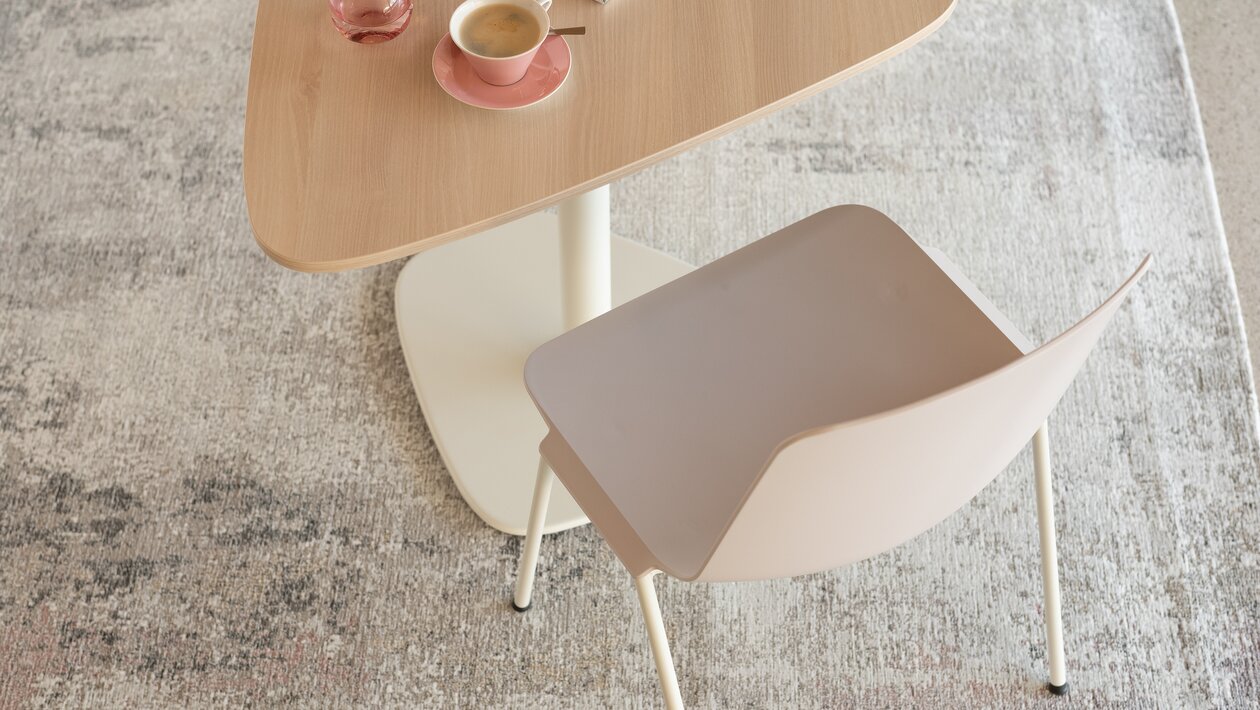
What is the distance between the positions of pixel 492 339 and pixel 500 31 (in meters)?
0.73

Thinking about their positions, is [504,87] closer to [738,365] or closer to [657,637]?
[738,365]

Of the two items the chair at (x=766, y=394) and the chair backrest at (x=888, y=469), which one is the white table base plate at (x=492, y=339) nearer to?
the chair at (x=766, y=394)

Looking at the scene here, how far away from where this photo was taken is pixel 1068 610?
58.9 inches

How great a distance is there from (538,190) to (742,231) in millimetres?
952

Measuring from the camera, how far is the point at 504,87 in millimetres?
1061

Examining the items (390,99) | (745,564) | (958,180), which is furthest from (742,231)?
(745,564)

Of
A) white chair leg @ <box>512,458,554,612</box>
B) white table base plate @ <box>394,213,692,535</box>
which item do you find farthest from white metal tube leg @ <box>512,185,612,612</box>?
white table base plate @ <box>394,213,692,535</box>

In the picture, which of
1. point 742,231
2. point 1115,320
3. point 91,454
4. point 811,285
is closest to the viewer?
point 811,285

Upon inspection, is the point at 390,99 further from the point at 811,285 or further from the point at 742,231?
the point at 742,231

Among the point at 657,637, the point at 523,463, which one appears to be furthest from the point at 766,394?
the point at 523,463

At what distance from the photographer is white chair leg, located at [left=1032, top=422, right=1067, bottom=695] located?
1215 millimetres

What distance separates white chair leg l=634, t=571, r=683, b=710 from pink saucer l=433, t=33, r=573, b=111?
1.60 ft

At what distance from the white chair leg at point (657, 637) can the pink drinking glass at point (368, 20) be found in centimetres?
62

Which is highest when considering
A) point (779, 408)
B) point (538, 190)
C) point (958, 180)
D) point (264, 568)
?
point (538, 190)
